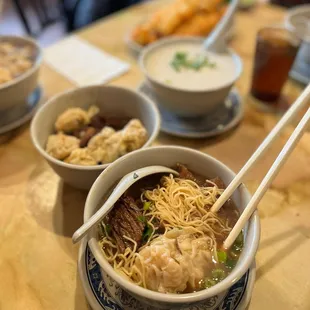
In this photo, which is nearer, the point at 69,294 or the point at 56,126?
the point at 69,294

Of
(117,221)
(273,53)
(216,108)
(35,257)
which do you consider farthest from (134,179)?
(273,53)

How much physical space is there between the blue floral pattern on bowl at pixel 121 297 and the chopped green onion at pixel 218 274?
0.05 m

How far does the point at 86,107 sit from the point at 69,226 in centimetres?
41

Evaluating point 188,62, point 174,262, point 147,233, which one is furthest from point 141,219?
point 188,62

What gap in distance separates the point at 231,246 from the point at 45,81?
1.11 m

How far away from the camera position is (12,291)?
846 mm

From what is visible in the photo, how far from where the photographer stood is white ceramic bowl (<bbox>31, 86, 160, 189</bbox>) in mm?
959

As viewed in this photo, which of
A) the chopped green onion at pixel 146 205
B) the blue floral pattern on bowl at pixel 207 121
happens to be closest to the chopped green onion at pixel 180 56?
the blue floral pattern on bowl at pixel 207 121

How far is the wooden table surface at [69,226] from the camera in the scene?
848mm

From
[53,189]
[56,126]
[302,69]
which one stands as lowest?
[302,69]

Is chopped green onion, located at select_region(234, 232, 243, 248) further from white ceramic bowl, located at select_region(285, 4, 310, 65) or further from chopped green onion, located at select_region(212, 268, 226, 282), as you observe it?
white ceramic bowl, located at select_region(285, 4, 310, 65)

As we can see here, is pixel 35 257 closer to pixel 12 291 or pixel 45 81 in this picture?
pixel 12 291

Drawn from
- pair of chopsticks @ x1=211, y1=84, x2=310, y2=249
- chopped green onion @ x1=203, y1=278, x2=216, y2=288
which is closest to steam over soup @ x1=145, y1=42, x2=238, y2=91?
pair of chopsticks @ x1=211, y1=84, x2=310, y2=249

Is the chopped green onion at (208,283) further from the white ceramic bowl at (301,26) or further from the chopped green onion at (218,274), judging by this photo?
the white ceramic bowl at (301,26)
